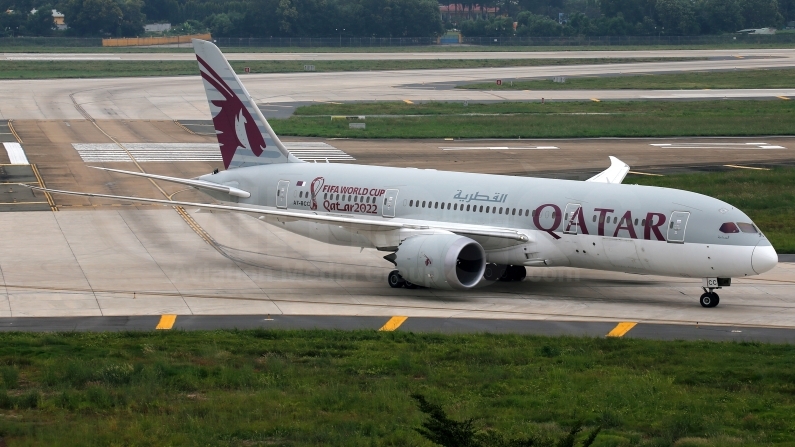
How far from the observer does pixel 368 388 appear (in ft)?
80.8

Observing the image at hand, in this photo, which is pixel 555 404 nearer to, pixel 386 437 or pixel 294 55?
pixel 386 437

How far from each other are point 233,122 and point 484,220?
12.7 m

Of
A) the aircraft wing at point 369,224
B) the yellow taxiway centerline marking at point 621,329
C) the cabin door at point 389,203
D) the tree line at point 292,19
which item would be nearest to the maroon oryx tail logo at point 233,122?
the aircraft wing at point 369,224

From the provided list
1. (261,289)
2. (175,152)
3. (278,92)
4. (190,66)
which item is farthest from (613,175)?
(190,66)

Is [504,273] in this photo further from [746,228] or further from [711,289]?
[746,228]

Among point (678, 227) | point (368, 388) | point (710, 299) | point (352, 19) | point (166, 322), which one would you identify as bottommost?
point (166, 322)

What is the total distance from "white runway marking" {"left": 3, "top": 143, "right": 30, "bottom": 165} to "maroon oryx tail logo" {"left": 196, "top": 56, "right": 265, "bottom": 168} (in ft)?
84.0

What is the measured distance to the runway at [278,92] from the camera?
9606cm

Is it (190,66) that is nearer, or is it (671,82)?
(671,82)

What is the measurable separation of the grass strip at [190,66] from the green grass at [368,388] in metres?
104

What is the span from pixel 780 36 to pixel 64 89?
5102 inches

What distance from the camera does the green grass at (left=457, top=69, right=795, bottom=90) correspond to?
11731cm

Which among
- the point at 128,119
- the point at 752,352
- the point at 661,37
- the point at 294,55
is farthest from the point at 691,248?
the point at 661,37

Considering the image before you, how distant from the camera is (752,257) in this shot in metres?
34.0
